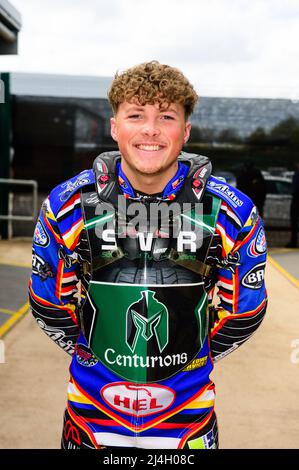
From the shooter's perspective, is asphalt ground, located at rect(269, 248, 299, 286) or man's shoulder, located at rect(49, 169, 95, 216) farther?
asphalt ground, located at rect(269, 248, 299, 286)


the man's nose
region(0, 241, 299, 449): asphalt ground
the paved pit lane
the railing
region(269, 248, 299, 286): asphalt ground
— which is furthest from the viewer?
the railing

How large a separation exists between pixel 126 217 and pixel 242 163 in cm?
912

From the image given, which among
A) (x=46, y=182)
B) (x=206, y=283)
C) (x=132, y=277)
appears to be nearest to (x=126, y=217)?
(x=132, y=277)

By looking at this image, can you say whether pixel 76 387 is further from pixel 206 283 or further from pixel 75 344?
pixel 206 283

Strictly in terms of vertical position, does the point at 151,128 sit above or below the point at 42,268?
above

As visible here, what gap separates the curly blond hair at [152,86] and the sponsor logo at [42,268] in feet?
1.66

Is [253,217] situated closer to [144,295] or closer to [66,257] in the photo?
[144,295]

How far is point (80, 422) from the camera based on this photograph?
4.83ft

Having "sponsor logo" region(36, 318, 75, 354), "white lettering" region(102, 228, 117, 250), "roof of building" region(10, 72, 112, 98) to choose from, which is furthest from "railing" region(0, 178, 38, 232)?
"white lettering" region(102, 228, 117, 250)

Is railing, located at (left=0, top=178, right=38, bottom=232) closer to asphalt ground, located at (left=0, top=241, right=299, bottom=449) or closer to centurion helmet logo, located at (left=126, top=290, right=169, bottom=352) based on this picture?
asphalt ground, located at (left=0, top=241, right=299, bottom=449)

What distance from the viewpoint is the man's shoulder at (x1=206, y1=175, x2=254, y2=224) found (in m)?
1.47

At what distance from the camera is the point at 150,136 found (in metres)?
1.39

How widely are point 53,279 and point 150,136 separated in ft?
1.68

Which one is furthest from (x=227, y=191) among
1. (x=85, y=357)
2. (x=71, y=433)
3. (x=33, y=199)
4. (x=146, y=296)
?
(x=33, y=199)
